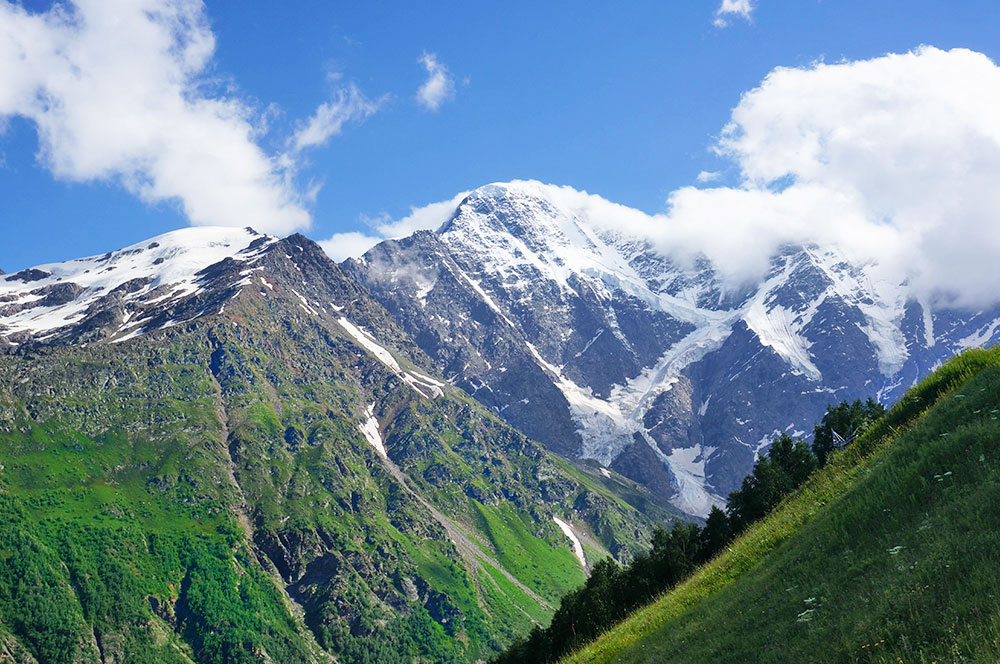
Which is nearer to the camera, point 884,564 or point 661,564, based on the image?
point 884,564

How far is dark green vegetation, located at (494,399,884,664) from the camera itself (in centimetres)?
6312

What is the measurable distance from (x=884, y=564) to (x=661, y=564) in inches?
2390

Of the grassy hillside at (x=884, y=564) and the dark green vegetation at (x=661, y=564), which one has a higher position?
the grassy hillside at (x=884, y=564)

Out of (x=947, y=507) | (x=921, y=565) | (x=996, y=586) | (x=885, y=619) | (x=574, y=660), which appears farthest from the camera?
(x=574, y=660)

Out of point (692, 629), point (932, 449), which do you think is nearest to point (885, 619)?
point (932, 449)

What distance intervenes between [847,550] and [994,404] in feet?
20.2

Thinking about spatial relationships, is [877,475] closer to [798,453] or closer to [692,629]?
[692,629]

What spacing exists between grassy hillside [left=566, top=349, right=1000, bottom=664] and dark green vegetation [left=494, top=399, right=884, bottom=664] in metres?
33.9

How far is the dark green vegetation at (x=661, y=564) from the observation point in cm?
6312

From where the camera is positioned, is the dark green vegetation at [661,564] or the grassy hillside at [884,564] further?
the dark green vegetation at [661,564]

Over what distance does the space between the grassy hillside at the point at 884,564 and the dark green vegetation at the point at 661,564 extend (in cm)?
3387

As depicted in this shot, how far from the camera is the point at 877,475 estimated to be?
1988cm

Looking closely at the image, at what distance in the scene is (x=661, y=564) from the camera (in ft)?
239

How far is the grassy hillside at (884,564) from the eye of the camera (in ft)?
41.8
